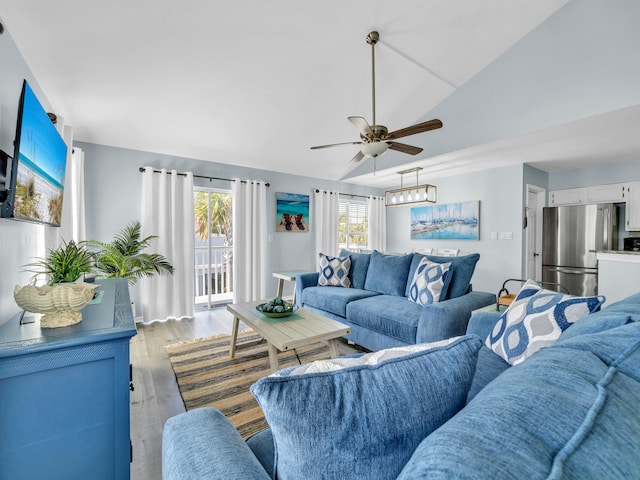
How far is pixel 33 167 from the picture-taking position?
1558mm

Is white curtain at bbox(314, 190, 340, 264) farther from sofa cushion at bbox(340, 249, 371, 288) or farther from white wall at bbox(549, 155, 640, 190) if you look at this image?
white wall at bbox(549, 155, 640, 190)

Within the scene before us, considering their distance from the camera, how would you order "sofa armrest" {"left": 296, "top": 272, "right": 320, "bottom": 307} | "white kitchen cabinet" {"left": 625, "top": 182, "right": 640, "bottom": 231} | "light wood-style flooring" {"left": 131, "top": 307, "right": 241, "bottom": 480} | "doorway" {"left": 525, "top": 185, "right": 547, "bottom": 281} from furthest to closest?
"doorway" {"left": 525, "top": 185, "right": 547, "bottom": 281} < "white kitchen cabinet" {"left": 625, "top": 182, "right": 640, "bottom": 231} < "sofa armrest" {"left": 296, "top": 272, "right": 320, "bottom": 307} < "light wood-style flooring" {"left": 131, "top": 307, "right": 241, "bottom": 480}

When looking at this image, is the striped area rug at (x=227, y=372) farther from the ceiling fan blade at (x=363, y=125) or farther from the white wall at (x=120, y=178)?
the ceiling fan blade at (x=363, y=125)

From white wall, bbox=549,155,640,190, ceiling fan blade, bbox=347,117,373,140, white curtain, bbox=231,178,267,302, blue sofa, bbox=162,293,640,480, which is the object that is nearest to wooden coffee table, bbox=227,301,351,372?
blue sofa, bbox=162,293,640,480

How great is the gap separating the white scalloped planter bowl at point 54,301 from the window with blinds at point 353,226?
488cm

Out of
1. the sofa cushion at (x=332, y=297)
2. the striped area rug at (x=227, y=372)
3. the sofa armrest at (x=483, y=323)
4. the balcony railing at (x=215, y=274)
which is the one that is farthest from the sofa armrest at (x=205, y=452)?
the balcony railing at (x=215, y=274)

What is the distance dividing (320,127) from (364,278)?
81.0 inches

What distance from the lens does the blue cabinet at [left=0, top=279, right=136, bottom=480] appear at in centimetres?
104

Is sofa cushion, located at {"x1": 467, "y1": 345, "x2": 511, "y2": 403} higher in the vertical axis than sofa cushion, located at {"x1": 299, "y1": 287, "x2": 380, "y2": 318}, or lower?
higher

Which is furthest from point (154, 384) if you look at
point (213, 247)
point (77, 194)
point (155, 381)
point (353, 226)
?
point (353, 226)

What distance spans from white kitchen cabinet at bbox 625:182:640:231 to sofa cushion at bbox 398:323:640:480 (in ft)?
17.0

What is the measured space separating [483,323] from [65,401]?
7.02ft

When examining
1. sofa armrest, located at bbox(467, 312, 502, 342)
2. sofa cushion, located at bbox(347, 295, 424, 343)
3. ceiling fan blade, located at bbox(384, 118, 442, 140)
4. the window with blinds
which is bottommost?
sofa cushion, located at bbox(347, 295, 424, 343)

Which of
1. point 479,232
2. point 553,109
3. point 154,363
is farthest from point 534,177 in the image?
point 154,363
